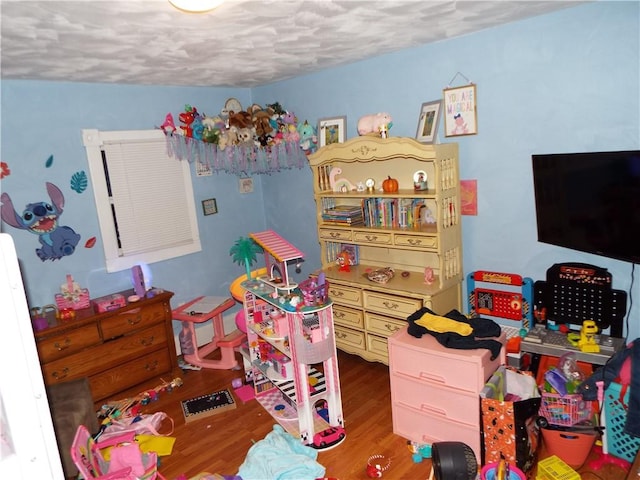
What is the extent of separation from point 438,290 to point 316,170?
1611 millimetres

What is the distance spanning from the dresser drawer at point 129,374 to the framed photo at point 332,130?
254 centimetres

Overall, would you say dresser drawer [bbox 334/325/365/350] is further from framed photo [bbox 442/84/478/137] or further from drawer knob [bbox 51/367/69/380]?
drawer knob [bbox 51/367/69/380]

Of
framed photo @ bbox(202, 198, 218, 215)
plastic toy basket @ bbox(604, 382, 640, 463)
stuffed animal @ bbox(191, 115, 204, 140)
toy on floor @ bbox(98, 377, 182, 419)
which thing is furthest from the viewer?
framed photo @ bbox(202, 198, 218, 215)

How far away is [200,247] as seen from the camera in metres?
4.95

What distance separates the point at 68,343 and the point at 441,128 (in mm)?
3493

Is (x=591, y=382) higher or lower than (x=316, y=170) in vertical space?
lower

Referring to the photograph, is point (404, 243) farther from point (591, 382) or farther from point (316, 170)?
point (591, 382)

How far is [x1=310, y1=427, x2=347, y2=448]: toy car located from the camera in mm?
3139

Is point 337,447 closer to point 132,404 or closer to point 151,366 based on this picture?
point 132,404

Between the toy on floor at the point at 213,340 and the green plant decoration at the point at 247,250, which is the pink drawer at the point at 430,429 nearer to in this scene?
the green plant decoration at the point at 247,250

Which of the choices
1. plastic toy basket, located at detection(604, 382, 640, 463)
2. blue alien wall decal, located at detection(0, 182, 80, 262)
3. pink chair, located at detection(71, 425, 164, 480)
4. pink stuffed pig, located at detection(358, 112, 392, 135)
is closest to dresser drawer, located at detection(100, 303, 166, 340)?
blue alien wall decal, located at detection(0, 182, 80, 262)

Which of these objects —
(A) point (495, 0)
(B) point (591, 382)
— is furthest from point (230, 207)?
(B) point (591, 382)

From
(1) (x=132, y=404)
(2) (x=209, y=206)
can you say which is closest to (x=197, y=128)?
(2) (x=209, y=206)

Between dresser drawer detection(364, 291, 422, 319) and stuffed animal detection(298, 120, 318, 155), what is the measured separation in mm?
1655
